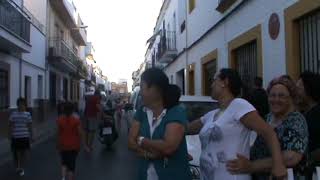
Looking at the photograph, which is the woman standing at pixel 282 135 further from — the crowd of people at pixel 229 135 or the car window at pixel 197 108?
the car window at pixel 197 108

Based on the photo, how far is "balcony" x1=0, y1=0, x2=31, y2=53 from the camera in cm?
2004

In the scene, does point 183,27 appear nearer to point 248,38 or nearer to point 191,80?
point 191,80

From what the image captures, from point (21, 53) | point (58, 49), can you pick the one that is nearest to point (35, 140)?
point (21, 53)

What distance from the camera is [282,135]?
12.5 ft

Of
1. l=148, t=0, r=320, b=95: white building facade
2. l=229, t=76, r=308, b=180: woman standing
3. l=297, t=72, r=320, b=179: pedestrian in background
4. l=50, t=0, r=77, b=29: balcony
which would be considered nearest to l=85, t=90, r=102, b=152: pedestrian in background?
l=148, t=0, r=320, b=95: white building facade

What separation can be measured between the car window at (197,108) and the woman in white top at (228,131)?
487cm

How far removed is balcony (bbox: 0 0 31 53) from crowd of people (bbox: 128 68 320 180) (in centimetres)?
1626

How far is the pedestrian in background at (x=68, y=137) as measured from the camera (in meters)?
9.00

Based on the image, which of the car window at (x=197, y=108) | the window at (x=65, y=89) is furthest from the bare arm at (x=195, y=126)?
the window at (x=65, y=89)

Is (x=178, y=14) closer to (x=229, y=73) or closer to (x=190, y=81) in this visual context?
(x=190, y=81)

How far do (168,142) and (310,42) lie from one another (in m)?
5.97

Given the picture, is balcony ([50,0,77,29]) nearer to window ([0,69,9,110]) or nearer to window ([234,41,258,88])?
window ([0,69,9,110])

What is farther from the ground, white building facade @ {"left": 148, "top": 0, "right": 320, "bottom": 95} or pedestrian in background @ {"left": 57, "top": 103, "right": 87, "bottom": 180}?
white building facade @ {"left": 148, "top": 0, "right": 320, "bottom": 95}

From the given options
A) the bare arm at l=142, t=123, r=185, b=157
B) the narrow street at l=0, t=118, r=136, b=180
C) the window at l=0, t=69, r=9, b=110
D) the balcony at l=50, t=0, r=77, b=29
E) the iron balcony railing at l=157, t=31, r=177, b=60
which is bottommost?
the narrow street at l=0, t=118, r=136, b=180
